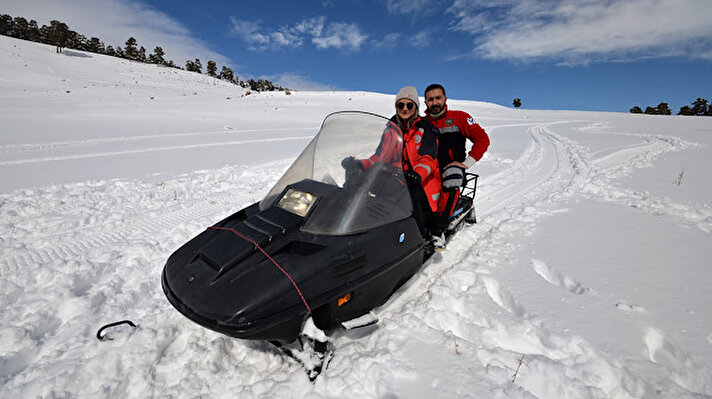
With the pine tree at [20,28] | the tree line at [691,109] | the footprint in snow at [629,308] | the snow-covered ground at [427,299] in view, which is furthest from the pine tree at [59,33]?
the tree line at [691,109]

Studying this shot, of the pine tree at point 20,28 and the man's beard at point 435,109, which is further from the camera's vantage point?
the pine tree at point 20,28

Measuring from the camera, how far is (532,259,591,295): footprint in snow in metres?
2.82

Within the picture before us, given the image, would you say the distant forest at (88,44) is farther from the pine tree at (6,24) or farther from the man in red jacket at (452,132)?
the man in red jacket at (452,132)

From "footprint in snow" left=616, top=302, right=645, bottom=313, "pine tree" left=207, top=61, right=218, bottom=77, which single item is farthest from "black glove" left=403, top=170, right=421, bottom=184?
"pine tree" left=207, top=61, right=218, bottom=77

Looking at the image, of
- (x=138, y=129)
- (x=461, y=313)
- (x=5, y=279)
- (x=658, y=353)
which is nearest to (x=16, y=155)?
(x=138, y=129)

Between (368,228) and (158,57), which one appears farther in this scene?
(158,57)

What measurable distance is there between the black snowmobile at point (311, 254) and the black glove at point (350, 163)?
45 millimetres

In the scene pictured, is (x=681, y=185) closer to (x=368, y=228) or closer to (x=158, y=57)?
(x=368, y=228)

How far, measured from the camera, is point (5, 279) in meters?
2.88

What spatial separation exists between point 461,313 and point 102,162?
848 centimetres

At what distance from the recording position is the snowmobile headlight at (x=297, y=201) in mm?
2275

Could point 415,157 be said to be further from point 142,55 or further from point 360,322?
point 142,55

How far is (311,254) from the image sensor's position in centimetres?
195

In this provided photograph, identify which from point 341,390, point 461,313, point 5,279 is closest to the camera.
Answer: point 341,390
